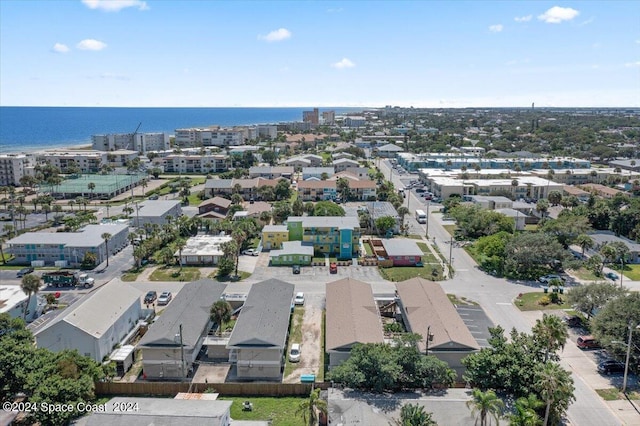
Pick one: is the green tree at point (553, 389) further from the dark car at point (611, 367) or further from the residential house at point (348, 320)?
the residential house at point (348, 320)

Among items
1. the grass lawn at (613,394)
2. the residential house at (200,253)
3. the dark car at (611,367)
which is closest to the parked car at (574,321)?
the dark car at (611,367)

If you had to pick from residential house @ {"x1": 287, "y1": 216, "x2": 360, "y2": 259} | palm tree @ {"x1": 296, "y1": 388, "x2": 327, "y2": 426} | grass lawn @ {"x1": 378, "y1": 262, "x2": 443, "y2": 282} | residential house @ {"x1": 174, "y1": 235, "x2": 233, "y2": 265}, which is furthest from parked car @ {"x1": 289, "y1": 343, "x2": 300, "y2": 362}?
residential house @ {"x1": 287, "y1": 216, "x2": 360, "y2": 259}

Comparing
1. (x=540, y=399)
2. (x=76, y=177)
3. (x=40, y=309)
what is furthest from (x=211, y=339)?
(x=76, y=177)

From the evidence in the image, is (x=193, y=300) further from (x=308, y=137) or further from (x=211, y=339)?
(x=308, y=137)

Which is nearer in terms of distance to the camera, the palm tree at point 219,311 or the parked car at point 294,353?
the parked car at point 294,353

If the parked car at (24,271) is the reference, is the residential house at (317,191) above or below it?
above

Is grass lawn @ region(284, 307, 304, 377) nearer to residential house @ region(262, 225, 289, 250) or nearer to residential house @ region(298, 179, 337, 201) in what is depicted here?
residential house @ region(262, 225, 289, 250)
